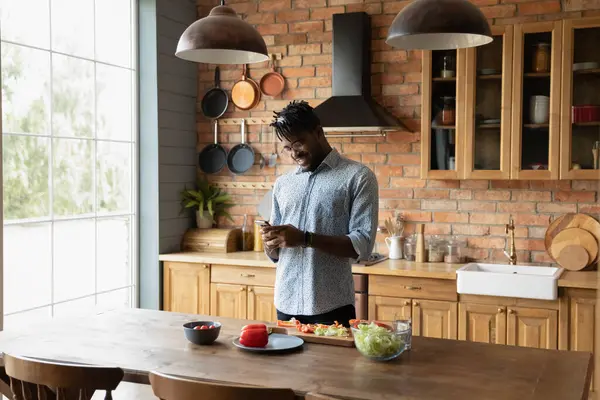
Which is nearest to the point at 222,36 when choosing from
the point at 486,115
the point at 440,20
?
the point at 440,20

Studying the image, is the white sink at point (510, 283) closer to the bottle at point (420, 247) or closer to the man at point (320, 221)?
the bottle at point (420, 247)

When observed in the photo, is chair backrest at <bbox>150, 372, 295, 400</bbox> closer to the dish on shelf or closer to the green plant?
the dish on shelf

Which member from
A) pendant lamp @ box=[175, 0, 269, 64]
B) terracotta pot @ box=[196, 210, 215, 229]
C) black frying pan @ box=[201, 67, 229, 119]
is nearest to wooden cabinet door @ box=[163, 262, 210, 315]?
terracotta pot @ box=[196, 210, 215, 229]

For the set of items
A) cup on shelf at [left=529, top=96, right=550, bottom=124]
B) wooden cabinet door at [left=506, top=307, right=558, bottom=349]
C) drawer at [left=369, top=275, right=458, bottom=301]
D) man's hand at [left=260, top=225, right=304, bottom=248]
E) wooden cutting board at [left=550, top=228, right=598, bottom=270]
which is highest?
cup on shelf at [left=529, top=96, right=550, bottom=124]

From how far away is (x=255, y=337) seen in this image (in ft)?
8.40

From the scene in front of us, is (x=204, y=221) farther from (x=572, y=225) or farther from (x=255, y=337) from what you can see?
(x=255, y=337)

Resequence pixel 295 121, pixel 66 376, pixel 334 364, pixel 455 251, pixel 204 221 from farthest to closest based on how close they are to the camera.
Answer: pixel 204 221 → pixel 455 251 → pixel 295 121 → pixel 334 364 → pixel 66 376

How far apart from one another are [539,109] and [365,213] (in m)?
1.89

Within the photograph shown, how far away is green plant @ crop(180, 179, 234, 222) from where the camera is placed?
538 cm

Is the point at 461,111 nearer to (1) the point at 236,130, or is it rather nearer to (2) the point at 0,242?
(1) the point at 236,130

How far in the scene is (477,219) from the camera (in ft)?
15.7

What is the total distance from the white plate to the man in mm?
360

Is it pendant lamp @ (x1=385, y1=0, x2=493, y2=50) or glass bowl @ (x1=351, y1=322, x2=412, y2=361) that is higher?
pendant lamp @ (x1=385, y1=0, x2=493, y2=50)

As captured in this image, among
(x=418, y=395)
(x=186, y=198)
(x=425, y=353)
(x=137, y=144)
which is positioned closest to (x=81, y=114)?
(x=137, y=144)
